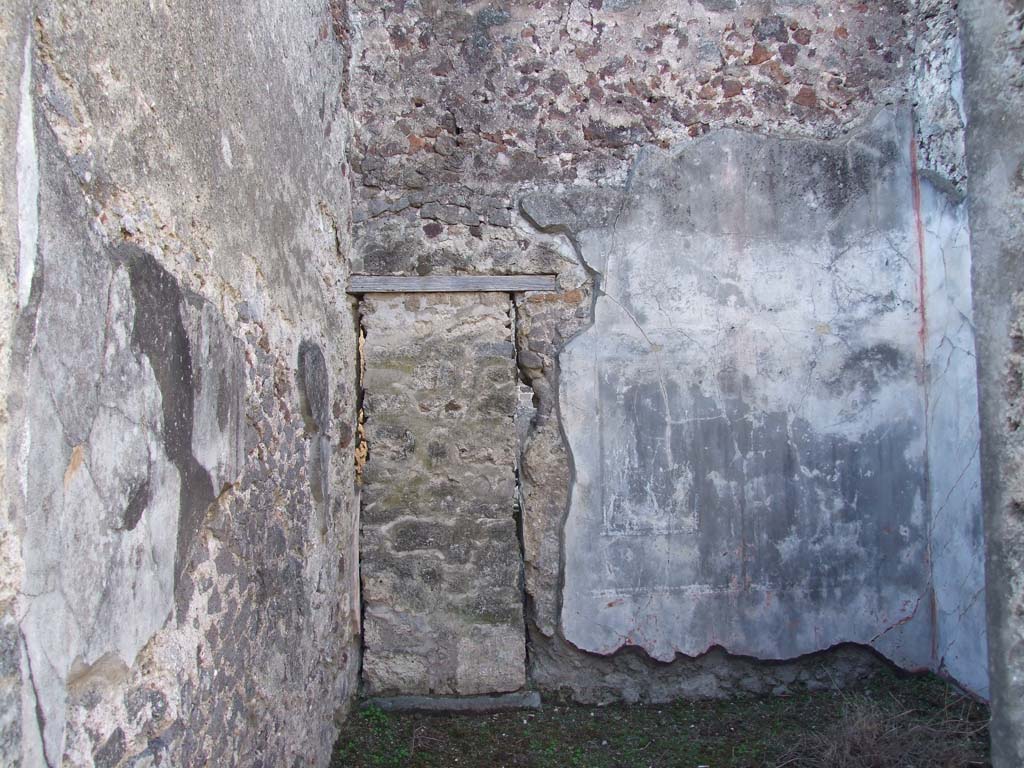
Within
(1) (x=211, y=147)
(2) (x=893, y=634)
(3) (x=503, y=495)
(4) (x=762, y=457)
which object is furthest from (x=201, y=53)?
(2) (x=893, y=634)

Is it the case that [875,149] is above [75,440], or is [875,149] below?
above

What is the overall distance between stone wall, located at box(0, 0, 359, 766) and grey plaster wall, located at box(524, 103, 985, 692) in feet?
4.42

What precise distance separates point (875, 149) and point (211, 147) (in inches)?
123

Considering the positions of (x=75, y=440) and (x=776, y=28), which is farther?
(x=776, y=28)

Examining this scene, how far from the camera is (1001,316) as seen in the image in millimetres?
1782

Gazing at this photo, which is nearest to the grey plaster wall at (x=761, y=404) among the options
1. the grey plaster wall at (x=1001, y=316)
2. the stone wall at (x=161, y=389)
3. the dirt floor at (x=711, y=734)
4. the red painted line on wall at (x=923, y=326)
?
the red painted line on wall at (x=923, y=326)

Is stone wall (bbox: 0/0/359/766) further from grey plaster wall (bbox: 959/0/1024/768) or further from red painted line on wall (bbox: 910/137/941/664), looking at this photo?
red painted line on wall (bbox: 910/137/941/664)

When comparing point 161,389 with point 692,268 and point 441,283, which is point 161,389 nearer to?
point 441,283

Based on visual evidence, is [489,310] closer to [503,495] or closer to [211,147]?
[503,495]

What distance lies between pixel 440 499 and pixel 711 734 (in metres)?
1.56

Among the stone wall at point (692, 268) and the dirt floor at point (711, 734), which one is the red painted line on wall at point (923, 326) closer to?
the stone wall at point (692, 268)

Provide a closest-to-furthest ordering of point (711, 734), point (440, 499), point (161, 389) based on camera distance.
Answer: point (161, 389), point (711, 734), point (440, 499)

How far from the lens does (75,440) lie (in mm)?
1333

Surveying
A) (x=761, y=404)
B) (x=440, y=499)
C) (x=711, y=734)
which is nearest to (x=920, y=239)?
(x=761, y=404)
